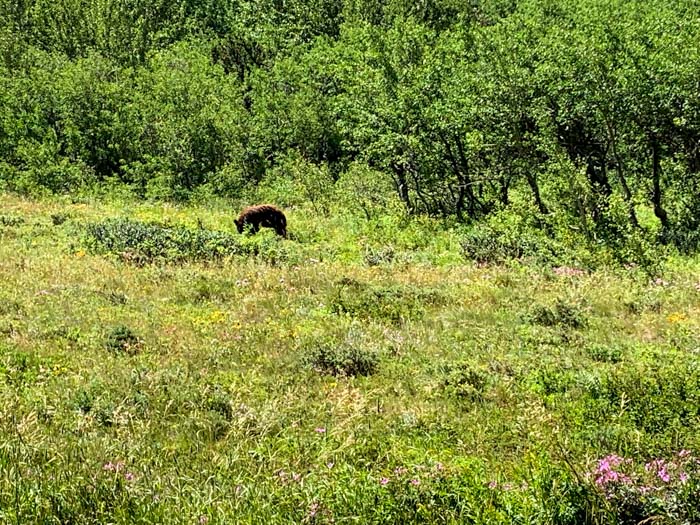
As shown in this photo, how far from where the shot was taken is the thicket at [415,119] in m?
21.1

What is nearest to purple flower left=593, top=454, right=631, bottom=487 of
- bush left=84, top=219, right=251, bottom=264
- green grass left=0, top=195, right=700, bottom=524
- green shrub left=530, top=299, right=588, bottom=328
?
green grass left=0, top=195, right=700, bottom=524

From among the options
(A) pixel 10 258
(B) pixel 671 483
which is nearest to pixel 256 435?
(B) pixel 671 483

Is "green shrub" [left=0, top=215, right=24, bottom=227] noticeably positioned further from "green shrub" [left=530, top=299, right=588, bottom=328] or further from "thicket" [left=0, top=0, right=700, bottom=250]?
"green shrub" [left=530, top=299, right=588, bottom=328]

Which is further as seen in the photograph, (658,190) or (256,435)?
(658,190)

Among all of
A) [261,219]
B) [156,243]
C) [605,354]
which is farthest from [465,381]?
[261,219]

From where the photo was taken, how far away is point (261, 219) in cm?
2053

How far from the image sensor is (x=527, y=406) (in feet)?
23.2

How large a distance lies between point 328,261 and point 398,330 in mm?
7073

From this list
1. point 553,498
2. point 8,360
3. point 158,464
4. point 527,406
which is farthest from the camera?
point 8,360

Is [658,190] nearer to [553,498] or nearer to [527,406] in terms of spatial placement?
[527,406]

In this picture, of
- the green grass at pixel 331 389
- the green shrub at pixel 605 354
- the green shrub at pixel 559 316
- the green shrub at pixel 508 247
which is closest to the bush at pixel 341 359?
the green grass at pixel 331 389

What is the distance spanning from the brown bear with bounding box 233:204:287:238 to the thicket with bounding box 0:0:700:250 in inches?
206

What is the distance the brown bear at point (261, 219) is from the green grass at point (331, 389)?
453cm

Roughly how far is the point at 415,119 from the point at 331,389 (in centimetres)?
1983
